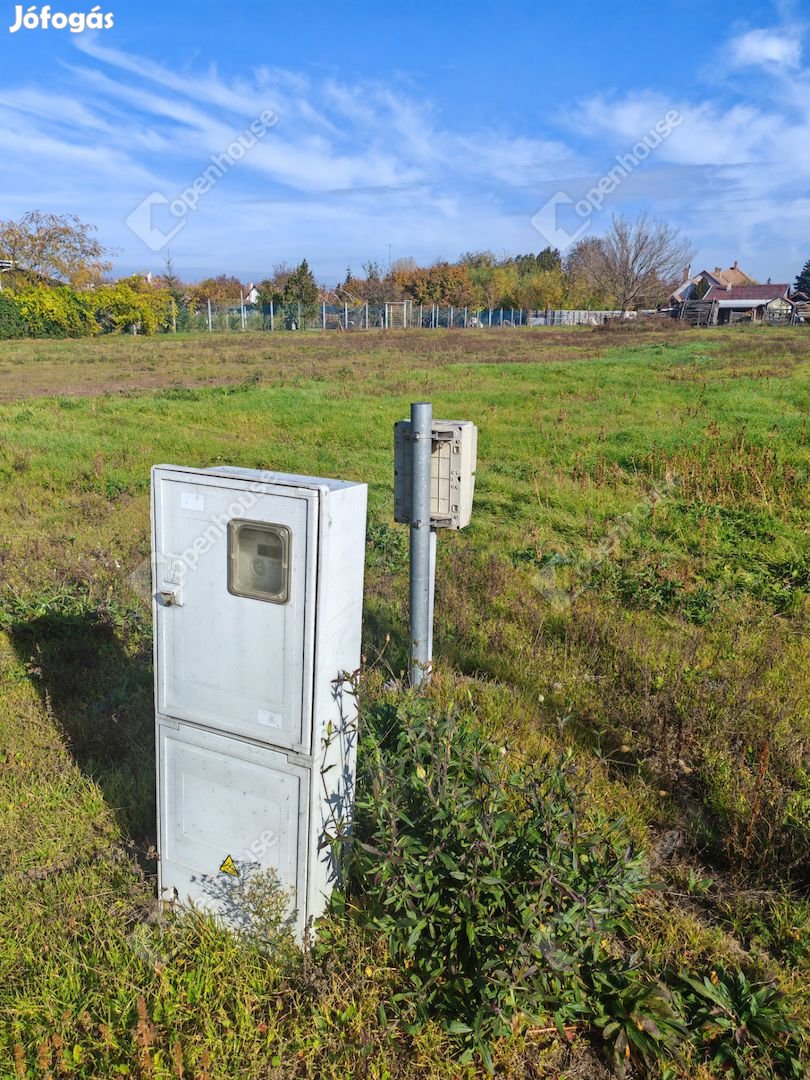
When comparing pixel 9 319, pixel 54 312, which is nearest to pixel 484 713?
pixel 9 319

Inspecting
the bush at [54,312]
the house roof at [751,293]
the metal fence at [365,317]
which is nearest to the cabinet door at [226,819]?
the bush at [54,312]

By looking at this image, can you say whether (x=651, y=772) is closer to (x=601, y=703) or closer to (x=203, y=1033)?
(x=601, y=703)

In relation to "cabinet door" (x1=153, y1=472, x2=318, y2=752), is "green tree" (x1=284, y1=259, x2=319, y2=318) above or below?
above

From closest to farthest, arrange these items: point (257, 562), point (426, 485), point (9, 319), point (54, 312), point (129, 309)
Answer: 1. point (257, 562)
2. point (426, 485)
3. point (9, 319)
4. point (54, 312)
5. point (129, 309)

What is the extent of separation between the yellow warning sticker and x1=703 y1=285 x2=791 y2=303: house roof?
215 ft

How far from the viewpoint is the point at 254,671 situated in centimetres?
226

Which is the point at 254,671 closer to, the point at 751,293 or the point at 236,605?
the point at 236,605

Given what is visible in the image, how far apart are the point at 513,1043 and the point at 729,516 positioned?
559 cm

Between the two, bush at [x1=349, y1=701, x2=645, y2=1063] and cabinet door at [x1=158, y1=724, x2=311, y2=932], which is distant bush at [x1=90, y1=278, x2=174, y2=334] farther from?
bush at [x1=349, y1=701, x2=645, y2=1063]

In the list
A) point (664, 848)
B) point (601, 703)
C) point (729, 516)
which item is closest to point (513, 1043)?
point (664, 848)

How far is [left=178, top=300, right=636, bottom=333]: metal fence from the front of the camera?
44.9m

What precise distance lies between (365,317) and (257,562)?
47.9m

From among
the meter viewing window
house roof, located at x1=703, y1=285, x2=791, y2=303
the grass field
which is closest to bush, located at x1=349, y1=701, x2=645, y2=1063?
the grass field

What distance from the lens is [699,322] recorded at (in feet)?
175
